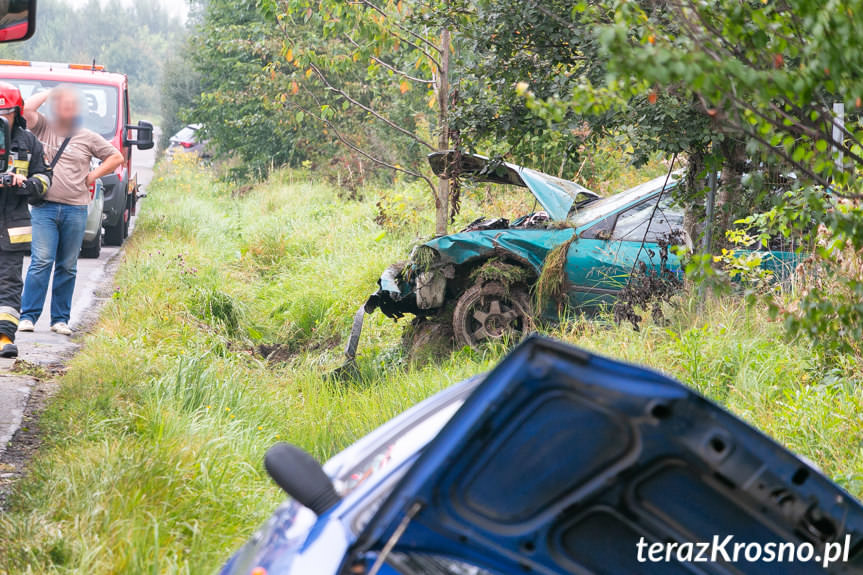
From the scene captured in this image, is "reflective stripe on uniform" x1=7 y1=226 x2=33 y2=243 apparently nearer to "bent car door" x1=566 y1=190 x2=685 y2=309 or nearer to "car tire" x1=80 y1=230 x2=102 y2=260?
"bent car door" x1=566 y1=190 x2=685 y2=309

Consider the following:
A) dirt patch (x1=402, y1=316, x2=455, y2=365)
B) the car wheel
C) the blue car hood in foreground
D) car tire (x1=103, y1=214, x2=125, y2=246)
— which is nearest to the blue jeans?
dirt patch (x1=402, y1=316, x2=455, y2=365)

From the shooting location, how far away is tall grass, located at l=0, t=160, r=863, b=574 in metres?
3.49

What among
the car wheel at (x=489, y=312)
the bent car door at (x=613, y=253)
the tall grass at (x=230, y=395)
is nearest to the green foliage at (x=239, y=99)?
the tall grass at (x=230, y=395)

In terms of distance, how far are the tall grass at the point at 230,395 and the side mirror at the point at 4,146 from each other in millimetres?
1387

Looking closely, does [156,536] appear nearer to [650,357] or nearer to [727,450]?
[727,450]

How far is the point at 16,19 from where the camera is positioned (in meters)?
4.28

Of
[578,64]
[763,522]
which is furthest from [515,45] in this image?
[763,522]

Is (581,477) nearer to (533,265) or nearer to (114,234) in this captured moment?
(533,265)

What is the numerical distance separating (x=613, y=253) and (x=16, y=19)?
14.3 ft

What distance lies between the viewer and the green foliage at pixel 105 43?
121375 mm

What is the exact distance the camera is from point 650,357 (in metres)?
5.66

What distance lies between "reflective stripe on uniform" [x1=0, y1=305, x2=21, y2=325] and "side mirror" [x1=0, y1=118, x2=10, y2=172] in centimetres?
93

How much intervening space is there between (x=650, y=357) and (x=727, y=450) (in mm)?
4021

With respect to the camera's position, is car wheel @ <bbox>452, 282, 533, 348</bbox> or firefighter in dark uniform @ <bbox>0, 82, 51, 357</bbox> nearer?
firefighter in dark uniform @ <bbox>0, 82, 51, 357</bbox>
